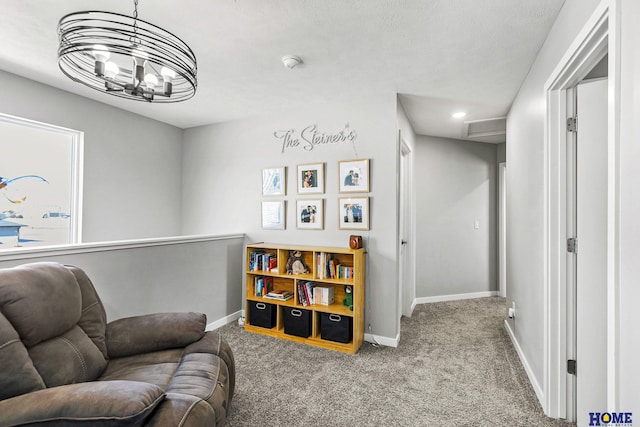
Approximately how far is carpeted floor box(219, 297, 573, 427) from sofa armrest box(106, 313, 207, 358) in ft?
1.92

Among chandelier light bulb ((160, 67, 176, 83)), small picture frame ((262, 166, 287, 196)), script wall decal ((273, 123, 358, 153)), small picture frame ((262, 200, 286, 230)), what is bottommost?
small picture frame ((262, 200, 286, 230))

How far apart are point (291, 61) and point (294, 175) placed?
133cm

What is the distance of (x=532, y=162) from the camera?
227 centimetres

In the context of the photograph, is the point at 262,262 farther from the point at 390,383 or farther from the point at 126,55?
the point at 126,55

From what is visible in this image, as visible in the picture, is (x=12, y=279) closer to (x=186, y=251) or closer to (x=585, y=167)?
(x=186, y=251)

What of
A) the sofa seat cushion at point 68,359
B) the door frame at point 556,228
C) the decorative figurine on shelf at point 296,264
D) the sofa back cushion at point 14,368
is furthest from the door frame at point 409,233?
the sofa back cushion at point 14,368

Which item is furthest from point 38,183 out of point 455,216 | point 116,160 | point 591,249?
point 455,216

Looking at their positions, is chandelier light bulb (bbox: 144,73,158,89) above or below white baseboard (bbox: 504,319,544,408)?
above

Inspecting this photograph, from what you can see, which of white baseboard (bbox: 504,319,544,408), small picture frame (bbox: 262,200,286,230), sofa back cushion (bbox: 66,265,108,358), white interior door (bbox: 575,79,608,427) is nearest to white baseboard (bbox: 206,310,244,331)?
small picture frame (bbox: 262,200,286,230)

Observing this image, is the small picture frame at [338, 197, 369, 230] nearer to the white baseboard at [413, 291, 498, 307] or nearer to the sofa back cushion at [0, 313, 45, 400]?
the white baseboard at [413, 291, 498, 307]

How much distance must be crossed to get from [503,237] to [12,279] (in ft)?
17.0

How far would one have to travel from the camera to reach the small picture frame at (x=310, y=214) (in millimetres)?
3229

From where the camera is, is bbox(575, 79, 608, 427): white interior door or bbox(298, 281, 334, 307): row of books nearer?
bbox(575, 79, 608, 427): white interior door

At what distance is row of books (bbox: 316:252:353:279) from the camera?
290cm
